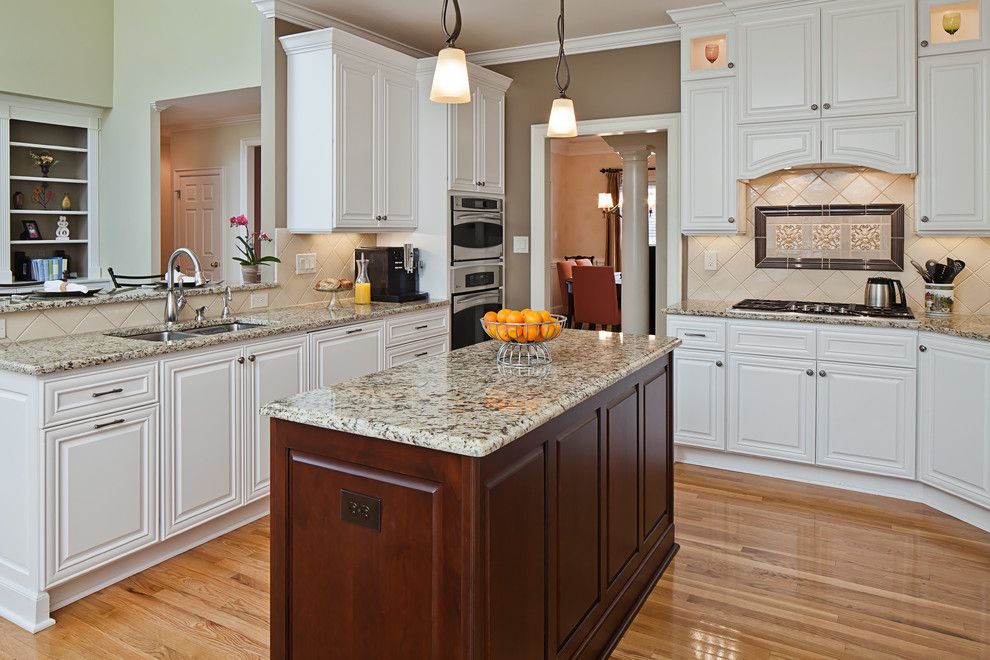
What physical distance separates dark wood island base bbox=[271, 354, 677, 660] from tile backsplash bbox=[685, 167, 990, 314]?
8.92ft

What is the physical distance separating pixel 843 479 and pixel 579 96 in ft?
9.86

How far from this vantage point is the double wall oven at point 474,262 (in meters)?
5.00

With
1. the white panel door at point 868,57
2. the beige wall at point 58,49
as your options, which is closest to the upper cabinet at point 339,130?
the white panel door at point 868,57

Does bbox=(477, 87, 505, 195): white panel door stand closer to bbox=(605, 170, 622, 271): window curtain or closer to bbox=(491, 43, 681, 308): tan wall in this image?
bbox=(491, 43, 681, 308): tan wall

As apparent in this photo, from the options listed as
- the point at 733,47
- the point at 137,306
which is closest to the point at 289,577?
the point at 137,306

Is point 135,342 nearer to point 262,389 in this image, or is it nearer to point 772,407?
point 262,389

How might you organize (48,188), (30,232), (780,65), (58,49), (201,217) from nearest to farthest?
(780,65), (58,49), (30,232), (48,188), (201,217)

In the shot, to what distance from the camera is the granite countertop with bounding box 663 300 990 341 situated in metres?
3.44

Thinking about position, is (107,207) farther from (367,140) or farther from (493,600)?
(493,600)

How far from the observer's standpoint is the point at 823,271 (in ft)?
14.6

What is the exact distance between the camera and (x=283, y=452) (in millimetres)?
1905

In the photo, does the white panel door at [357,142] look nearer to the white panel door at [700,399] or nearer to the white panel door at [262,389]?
the white panel door at [262,389]

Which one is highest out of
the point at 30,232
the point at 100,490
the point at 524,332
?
the point at 30,232

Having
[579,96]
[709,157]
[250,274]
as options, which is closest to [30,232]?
[250,274]
